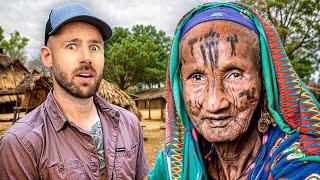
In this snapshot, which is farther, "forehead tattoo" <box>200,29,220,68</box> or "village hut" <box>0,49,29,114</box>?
"village hut" <box>0,49,29,114</box>

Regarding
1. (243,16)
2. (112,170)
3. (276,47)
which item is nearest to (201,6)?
(243,16)

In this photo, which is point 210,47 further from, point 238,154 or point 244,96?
point 238,154

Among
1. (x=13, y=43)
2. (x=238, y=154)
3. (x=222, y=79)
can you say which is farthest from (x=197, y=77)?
(x=13, y=43)

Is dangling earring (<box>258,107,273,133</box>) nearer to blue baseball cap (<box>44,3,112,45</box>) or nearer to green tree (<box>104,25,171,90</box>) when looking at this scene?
blue baseball cap (<box>44,3,112,45</box>)

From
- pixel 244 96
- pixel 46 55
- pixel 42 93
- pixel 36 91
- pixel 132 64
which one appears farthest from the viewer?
pixel 132 64

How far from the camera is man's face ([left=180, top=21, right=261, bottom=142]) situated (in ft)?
4.02

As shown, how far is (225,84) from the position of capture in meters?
1.24

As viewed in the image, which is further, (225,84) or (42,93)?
(42,93)

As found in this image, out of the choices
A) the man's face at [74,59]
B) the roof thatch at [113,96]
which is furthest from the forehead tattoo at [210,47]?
the roof thatch at [113,96]

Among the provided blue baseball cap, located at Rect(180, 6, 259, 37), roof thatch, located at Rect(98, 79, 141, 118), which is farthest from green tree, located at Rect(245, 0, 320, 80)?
blue baseball cap, located at Rect(180, 6, 259, 37)

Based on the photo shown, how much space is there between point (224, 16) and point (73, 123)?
1801 millimetres

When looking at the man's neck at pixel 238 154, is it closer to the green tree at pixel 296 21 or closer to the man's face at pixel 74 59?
the man's face at pixel 74 59

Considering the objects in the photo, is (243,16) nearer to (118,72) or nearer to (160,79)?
(118,72)

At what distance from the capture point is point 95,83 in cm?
276
